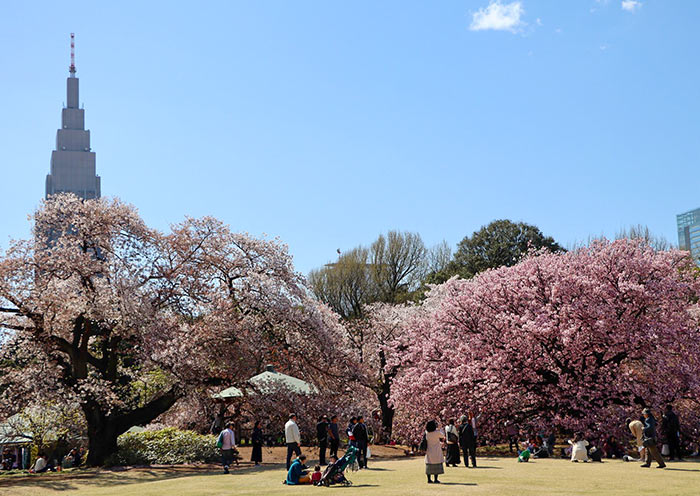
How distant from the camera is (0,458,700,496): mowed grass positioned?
12.7 metres

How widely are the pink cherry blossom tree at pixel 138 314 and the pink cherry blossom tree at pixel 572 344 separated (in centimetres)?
499

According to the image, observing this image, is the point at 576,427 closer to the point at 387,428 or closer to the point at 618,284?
the point at 618,284

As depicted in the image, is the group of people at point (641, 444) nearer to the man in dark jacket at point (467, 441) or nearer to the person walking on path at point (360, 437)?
the man in dark jacket at point (467, 441)

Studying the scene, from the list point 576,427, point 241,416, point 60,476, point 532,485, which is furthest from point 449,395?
point 60,476

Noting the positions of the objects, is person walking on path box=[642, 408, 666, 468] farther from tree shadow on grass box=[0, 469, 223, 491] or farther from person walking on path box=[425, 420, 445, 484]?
tree shadow on grass box=[0, 469, 223, 491]

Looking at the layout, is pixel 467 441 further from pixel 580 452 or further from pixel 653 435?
pixel 653 435

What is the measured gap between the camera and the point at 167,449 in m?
23.0

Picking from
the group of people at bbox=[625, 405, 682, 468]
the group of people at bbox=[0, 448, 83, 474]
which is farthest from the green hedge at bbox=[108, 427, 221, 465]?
the group of people at bbox=[625, 405, 682, 468]

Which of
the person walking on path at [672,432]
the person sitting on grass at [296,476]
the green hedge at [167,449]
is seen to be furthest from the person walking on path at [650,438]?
the green hedge at [167,449]

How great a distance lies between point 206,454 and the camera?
23125 mm

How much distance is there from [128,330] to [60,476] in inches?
210

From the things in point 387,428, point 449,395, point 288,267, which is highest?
point 288,267

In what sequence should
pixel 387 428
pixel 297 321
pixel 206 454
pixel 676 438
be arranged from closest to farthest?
pixel 676 438, pixel 206 454, pixel 297 321, pixel 387 428

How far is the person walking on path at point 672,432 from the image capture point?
779 inches
